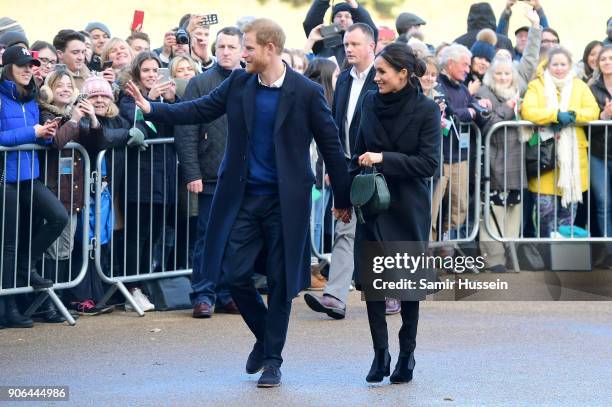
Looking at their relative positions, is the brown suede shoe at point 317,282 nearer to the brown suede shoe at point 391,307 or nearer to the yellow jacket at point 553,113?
the brown suede shoe at point 391,307

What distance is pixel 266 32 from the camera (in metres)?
8.51

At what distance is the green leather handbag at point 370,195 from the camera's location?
847cm

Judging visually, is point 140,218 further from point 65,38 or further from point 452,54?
point 452,54

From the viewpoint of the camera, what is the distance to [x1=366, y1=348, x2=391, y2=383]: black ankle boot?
337 inches

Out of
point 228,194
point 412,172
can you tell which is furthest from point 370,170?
point 228,194

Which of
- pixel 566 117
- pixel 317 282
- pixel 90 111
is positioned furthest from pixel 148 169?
pixel 566 117

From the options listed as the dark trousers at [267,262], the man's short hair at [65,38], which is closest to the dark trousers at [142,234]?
the man's short hair at [65,38]

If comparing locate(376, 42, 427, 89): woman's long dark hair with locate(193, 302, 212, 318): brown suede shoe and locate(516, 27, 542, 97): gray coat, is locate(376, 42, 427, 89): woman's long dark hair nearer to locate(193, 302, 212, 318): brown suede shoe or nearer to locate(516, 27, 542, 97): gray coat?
locate(193, 302, 212, 318): brown suede shoe

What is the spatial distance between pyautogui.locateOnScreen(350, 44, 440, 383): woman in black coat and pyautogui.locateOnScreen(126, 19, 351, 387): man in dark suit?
1.20 ft

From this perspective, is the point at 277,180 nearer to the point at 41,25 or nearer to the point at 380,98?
the point at 380,98

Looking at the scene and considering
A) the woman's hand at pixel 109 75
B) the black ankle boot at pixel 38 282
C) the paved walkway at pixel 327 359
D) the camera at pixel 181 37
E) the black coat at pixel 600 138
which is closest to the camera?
the paved walkway at pixel 327 359

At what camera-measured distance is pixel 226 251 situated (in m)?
8.58

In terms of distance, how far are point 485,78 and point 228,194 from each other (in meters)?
6.12

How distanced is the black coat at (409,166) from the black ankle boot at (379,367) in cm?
65
